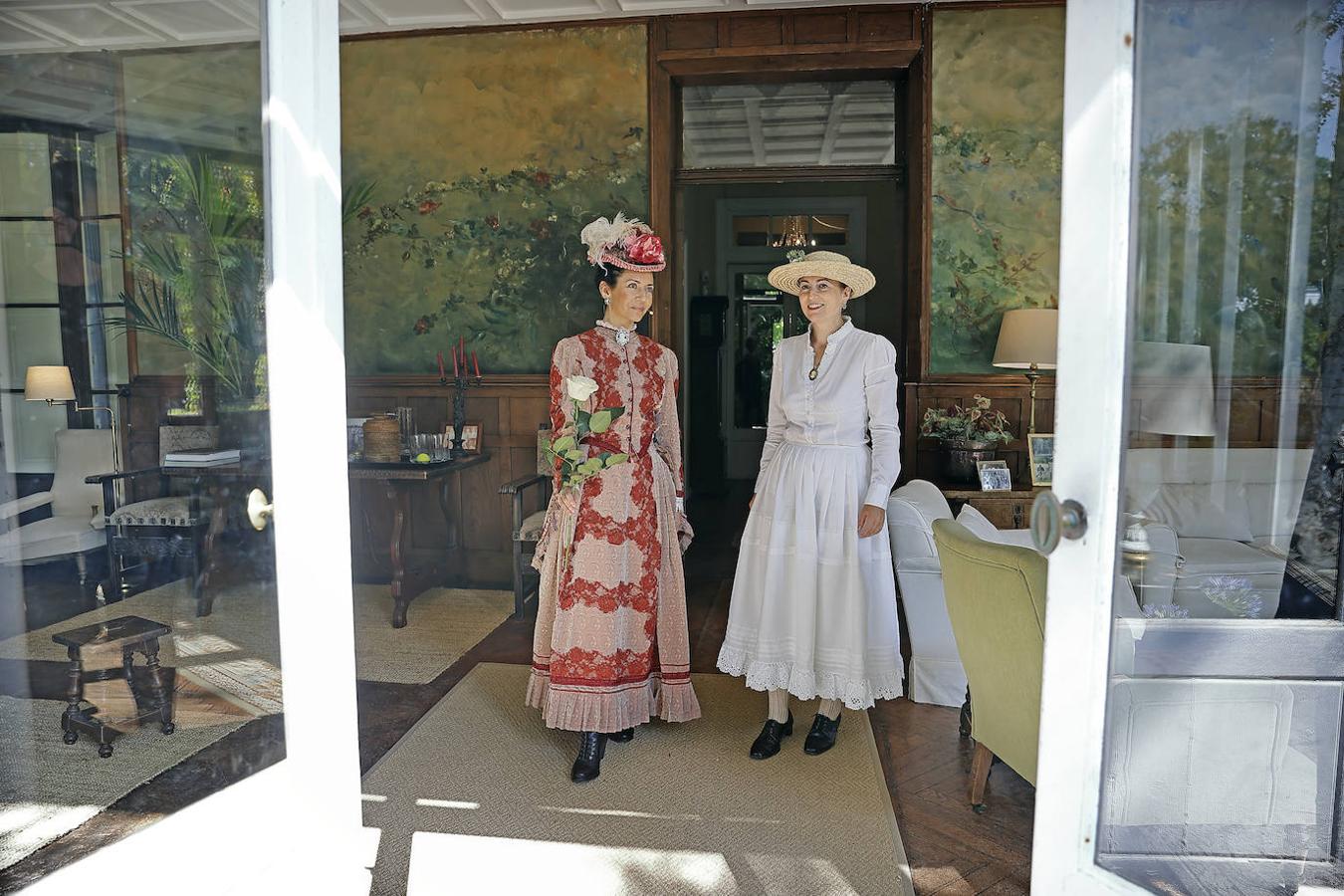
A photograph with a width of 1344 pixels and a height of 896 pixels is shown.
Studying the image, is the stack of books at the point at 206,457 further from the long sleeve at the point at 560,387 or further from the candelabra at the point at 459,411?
the candelabra at the point at 459,411

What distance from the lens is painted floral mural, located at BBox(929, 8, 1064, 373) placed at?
5176 millimetres

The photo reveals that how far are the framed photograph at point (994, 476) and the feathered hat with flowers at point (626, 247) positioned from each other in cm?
259

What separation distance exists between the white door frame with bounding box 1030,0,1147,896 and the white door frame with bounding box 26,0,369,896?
Answer: 1.38 m

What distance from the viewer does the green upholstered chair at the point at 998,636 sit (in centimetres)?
239

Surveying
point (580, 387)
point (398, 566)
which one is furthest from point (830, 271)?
point (398, 566)

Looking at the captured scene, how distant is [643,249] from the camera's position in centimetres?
316

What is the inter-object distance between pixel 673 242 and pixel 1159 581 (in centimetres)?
427

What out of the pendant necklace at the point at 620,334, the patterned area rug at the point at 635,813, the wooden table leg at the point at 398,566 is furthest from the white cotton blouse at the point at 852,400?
the wooden table leg at the point at 398,566

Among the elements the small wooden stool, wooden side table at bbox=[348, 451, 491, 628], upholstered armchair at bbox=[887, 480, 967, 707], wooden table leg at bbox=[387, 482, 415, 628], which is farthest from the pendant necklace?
wooden table leg at bbox=[387, 482, 415, 628]

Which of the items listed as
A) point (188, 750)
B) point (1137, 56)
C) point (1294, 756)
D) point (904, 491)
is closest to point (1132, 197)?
point (1137, 56)

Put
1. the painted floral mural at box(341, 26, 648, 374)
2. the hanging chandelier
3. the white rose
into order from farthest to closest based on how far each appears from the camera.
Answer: the hanging chandelier, the painted floral mural at box(341, 26, 648, 374), the white rose

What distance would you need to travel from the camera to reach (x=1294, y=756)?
5.96ft

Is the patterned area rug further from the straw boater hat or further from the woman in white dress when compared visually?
the straw boater hat

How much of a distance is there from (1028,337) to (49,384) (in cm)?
434
